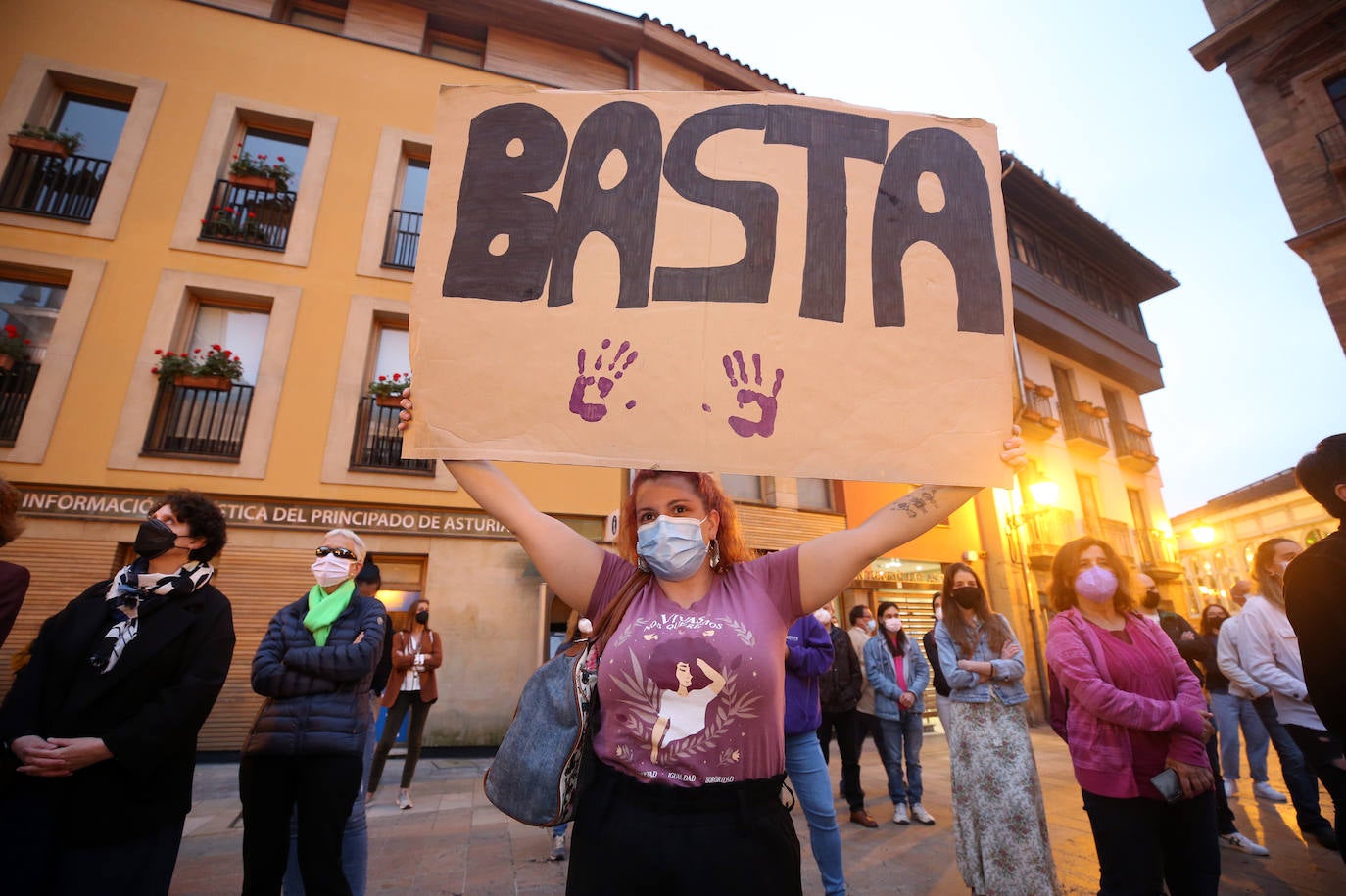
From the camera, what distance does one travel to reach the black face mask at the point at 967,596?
391cm

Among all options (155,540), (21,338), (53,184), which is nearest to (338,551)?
(155,540)

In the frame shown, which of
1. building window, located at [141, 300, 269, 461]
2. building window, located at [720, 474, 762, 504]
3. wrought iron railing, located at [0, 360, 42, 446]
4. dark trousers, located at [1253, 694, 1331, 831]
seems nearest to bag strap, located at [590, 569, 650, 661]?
dark trousers, located at [1253, 694, 1331, 831]

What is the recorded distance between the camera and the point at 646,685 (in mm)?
1518

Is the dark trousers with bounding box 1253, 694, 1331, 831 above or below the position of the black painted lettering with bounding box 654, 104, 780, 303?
below

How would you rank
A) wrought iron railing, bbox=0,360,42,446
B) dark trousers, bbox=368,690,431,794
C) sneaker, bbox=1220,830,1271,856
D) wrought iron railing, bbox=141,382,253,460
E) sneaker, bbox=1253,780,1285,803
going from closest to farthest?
sneaker, bbox=1220,830,1271,856 < sneaker, bbox=1253,780,1285,803 < dark trousers, bbox=368,690,431,794 < wrought iron railing, bbox=0,360,42,446 < wrought iron railing, bbox=141,382,253,460

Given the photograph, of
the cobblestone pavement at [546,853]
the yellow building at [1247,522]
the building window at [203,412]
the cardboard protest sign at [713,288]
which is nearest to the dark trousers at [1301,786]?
the cobblestone pavement at [546,853]

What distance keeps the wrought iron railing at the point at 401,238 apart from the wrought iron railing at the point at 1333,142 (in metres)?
17.0

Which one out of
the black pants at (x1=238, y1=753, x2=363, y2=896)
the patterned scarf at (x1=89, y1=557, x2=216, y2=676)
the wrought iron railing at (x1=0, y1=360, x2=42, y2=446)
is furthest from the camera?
the wrought iron railing at (x1=0, y1=360, x2=42, y2=446)

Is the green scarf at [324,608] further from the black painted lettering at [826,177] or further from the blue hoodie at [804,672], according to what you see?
the black painted lettering at [826,177]

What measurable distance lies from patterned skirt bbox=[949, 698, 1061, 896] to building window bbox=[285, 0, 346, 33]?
15.6 meters

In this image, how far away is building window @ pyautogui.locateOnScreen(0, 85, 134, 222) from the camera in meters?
9.66

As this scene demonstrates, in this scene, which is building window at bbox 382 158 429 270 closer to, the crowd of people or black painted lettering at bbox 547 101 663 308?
the crowd of people

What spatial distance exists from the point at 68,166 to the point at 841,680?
14.1m

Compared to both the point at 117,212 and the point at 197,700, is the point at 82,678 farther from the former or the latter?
the point at 117,212
